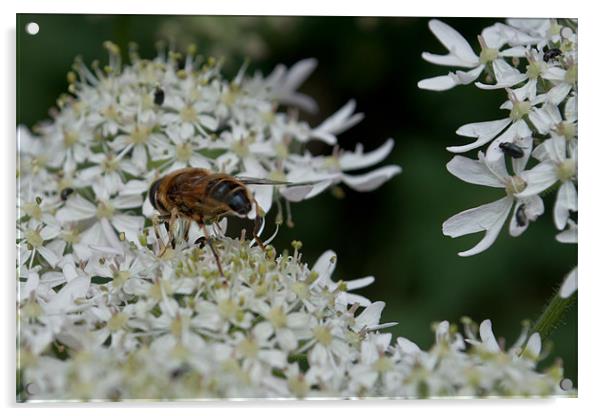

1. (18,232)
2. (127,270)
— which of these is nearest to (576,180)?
(127,270)

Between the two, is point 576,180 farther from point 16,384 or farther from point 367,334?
point 16,384

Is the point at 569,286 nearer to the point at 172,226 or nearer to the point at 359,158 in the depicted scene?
the point at 359,158

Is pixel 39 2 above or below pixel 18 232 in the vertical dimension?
above

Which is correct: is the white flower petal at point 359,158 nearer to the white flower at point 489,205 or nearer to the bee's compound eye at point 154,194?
the white flower at point 489,205

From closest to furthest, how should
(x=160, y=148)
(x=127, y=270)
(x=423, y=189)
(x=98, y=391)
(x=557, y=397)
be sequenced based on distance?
(x=98, y=391) → (x=127, y=270) → (x=557, y=397) → (x=160, y=148) → (x=423, y=189)

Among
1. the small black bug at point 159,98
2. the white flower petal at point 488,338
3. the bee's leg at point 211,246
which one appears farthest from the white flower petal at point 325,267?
the small black bug at point 159,98

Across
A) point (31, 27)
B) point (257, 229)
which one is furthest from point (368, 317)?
point (31, 27)

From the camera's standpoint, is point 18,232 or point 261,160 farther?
point 261,160
